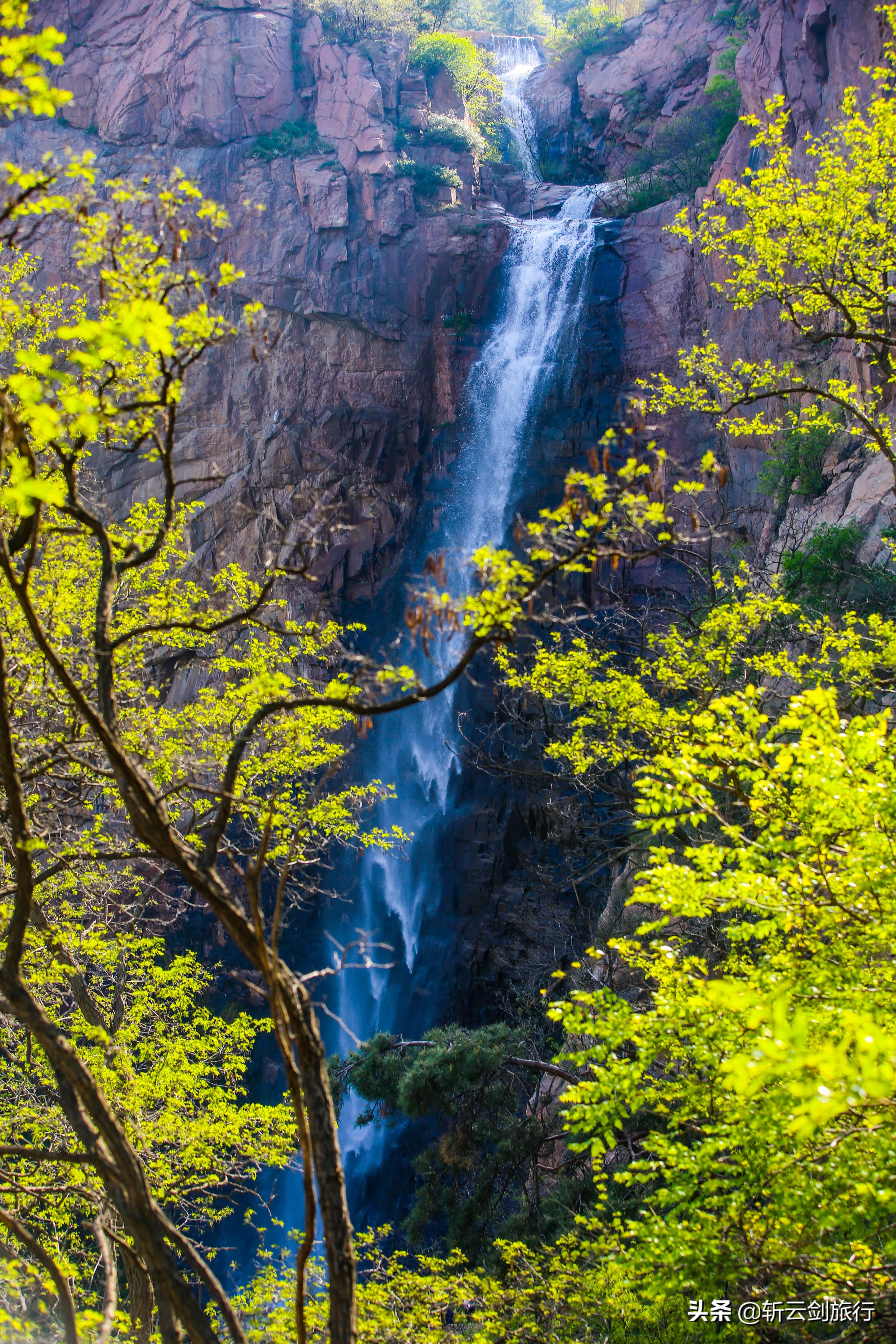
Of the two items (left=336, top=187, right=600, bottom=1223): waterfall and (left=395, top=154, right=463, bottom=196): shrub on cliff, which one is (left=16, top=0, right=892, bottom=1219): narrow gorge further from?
(left=395, top=154, right=463, bottom=196): shrub on cliff

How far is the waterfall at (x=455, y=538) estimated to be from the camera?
21906mm

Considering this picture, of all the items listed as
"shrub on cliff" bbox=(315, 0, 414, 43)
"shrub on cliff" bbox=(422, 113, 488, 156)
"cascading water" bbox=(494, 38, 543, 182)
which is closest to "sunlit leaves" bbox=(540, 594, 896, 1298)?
"shrub on cliff" bbox=(422, 113, 488, 156)

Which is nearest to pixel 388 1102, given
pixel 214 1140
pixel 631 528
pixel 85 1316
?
pixel 214 1140

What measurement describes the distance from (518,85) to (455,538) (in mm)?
22186

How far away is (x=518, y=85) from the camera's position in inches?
1302

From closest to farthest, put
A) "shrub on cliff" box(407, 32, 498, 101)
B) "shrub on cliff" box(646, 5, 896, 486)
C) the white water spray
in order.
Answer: "shrub on cliff" box(646, 5, 896, 486) < the white water spray < "shrub on cliff" box(407, 32, 498, 101)

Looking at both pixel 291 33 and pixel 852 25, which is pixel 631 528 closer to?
pixel 852 25

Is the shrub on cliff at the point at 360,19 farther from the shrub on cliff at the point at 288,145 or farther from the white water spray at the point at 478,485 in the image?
the white water spray at the point at 478,485

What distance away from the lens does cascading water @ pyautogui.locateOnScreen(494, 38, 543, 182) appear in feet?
101

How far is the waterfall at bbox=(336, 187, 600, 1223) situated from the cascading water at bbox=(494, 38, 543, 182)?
16.4 ft

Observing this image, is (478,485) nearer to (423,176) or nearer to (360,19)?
(423,176)

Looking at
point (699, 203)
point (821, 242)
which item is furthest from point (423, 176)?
point (821, 242)

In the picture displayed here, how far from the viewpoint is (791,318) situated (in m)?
8.25

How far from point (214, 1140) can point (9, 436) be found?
783 cm
